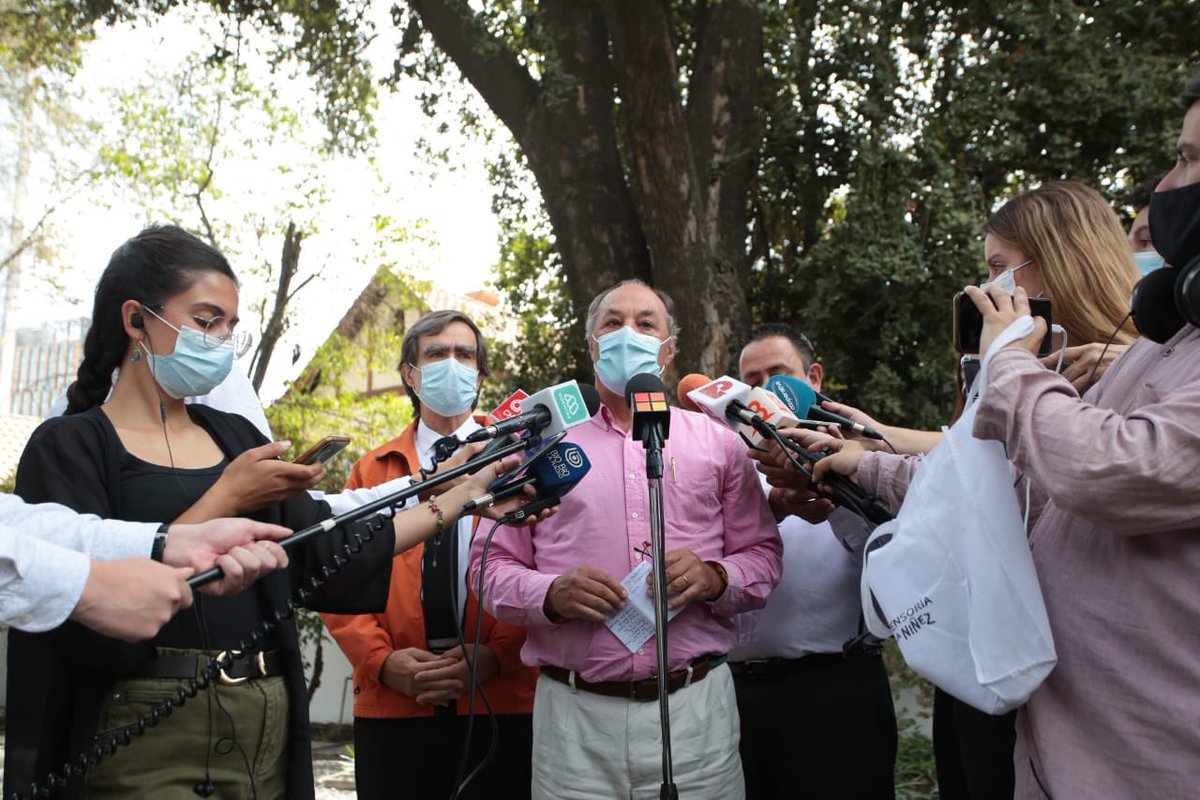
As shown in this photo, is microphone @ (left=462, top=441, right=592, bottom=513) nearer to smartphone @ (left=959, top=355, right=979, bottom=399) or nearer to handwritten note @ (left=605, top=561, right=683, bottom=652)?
handwritten note @ (left=605, top=561, right=683, bottom=652)

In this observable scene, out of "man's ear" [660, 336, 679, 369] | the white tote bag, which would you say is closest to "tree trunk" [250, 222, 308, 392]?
"man's ear" [660, 336, 679, 369]

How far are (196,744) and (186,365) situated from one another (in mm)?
1024

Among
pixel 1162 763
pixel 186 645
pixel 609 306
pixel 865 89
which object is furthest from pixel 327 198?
pixel 1162 763

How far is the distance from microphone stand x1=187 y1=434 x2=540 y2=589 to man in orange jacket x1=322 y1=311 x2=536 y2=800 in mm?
1003

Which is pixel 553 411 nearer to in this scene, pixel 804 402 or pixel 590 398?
pixel 590 398

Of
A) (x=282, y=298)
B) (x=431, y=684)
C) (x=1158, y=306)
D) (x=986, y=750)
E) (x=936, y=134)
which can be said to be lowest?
(x=986, y=750)

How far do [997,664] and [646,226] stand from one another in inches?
258

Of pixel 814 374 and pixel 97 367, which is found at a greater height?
pixel 814 374

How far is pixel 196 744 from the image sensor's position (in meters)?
2.47

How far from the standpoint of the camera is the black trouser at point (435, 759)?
3699 millimetres

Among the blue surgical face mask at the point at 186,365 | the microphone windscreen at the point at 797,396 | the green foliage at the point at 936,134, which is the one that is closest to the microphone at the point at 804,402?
the microphone windscreen at the point at 797,396

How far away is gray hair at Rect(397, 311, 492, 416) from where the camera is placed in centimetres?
446

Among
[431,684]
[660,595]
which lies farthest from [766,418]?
[431,684]

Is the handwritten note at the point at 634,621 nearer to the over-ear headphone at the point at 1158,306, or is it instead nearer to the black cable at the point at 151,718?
the black cable at the point at 151,718
